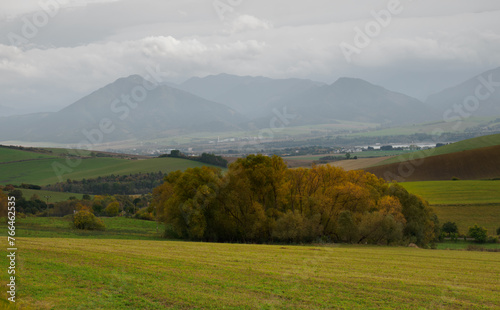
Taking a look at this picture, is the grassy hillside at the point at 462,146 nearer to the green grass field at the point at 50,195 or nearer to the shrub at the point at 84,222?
the green grass field at the point at 50,195

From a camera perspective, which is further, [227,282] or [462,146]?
[462,146]

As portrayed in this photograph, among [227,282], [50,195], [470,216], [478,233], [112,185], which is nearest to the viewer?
[227,282]

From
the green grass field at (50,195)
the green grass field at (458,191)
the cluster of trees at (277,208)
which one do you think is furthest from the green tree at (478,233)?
the green grass field at (50,195)

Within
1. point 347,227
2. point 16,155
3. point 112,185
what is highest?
point 16,155

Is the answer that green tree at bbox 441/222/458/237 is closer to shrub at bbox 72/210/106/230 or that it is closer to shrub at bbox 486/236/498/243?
shrub at bbox 486/236/498/243

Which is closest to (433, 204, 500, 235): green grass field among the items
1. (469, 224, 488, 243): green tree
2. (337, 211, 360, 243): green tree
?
(469, 224, 488, 243): green tree

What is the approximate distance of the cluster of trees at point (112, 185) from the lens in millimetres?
136137

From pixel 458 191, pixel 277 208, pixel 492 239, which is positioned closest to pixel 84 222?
pixel 277 208

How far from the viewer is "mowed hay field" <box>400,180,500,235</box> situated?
71.0 meters

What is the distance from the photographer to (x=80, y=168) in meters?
170

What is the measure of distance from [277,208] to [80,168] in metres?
137

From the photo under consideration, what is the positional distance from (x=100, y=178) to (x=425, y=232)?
11986 cm

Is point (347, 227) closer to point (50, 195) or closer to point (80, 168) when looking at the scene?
point (50, 195)

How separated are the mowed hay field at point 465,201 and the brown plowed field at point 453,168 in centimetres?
927
